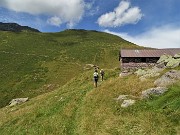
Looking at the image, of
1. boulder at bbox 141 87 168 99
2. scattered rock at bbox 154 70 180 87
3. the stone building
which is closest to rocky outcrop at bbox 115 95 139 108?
boulder at bbox 141 87 168 99

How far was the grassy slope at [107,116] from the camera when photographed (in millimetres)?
21844

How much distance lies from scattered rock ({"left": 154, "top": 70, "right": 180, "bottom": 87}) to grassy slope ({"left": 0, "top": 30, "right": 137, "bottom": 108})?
1746 inches

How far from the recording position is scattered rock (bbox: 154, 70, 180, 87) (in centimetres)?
3019

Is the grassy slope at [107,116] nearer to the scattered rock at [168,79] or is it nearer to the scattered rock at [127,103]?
the scattered rock at [127,103]

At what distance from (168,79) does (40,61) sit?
7979 centimetres

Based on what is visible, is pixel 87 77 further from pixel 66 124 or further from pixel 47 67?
pixel 47 67

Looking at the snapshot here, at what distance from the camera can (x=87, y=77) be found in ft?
185

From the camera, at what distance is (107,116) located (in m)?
25.4

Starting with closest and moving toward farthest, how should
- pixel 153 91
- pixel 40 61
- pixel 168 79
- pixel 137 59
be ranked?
pixel 153 91 < pixel 168 79 < pixel 137 59 < pixel 40 61

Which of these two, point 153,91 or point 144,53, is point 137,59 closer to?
point 144,53

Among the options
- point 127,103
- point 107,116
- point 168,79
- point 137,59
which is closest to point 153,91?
point 127,103

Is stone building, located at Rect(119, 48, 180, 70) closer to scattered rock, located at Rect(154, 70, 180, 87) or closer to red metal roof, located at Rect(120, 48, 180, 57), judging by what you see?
red metal roof, located at Rect(120, 48, 180, 57)

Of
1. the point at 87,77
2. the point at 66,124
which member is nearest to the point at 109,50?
Answer: the point at 87,77

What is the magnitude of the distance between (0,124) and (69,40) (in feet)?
383
